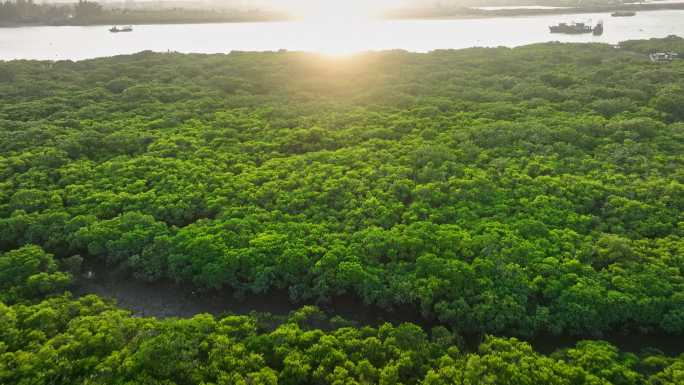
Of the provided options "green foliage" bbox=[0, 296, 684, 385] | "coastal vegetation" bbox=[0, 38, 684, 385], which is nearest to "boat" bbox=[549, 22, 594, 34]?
"coastal vegetation" bbox=[0, 38, 684, 385]

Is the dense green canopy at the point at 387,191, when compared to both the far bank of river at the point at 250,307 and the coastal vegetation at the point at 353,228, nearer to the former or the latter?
the coastal vegetation at the point at 353,228

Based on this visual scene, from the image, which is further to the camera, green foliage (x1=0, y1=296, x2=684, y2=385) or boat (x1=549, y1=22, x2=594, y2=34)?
boat (x1=549, y1=22, x2=594, y2=34)

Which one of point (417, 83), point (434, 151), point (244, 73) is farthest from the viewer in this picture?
point (244, 73)

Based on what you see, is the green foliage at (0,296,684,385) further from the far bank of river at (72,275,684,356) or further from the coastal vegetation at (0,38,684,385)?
the far bank of river at (72,275,684,356)

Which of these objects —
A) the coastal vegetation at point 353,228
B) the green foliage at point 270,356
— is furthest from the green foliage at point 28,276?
the green foliage at point 270,356

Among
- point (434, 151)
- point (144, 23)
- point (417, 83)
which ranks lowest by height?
point (434, 151)

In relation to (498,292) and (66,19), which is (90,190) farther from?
(66,19)

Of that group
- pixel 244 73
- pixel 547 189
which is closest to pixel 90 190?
pixel 547 189
